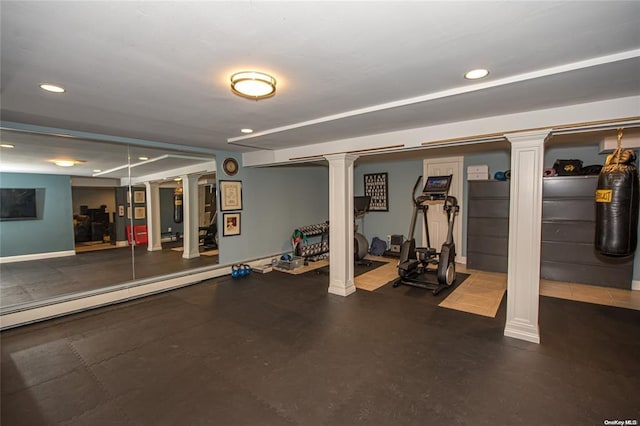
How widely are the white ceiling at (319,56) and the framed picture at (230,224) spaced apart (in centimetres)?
281

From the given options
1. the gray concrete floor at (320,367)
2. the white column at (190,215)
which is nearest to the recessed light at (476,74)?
the gray concrete floor at (320,367)

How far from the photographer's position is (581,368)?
2.55 m

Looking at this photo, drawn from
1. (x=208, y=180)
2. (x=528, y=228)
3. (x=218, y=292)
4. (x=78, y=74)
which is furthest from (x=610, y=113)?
(x=208, y=180)

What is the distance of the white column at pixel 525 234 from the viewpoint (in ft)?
9.62

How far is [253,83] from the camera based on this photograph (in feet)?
6.84

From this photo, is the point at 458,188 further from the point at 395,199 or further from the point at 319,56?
the point at 319,56

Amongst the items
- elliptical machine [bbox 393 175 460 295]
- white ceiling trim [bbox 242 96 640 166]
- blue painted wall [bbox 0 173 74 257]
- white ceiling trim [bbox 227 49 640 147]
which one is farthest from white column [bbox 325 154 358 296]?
blue painted wall [bbox 0 173 74 257]

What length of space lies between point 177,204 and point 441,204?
18.7 ft

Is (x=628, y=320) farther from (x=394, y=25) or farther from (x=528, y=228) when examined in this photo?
(x=394, y=25)

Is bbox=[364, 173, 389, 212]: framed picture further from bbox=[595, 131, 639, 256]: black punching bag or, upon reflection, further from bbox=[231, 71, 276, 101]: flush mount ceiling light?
bbox=[231, 71, 276, 101]: flush mount ceiling light

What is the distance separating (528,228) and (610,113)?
4.06ft

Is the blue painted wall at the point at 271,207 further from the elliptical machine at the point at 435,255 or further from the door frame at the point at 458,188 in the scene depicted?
the door frame at the point at 458,188

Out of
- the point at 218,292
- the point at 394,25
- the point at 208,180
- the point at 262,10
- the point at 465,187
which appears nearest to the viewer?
the point at 262,10

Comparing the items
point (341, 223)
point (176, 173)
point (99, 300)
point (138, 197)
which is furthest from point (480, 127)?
point (99, 300)
